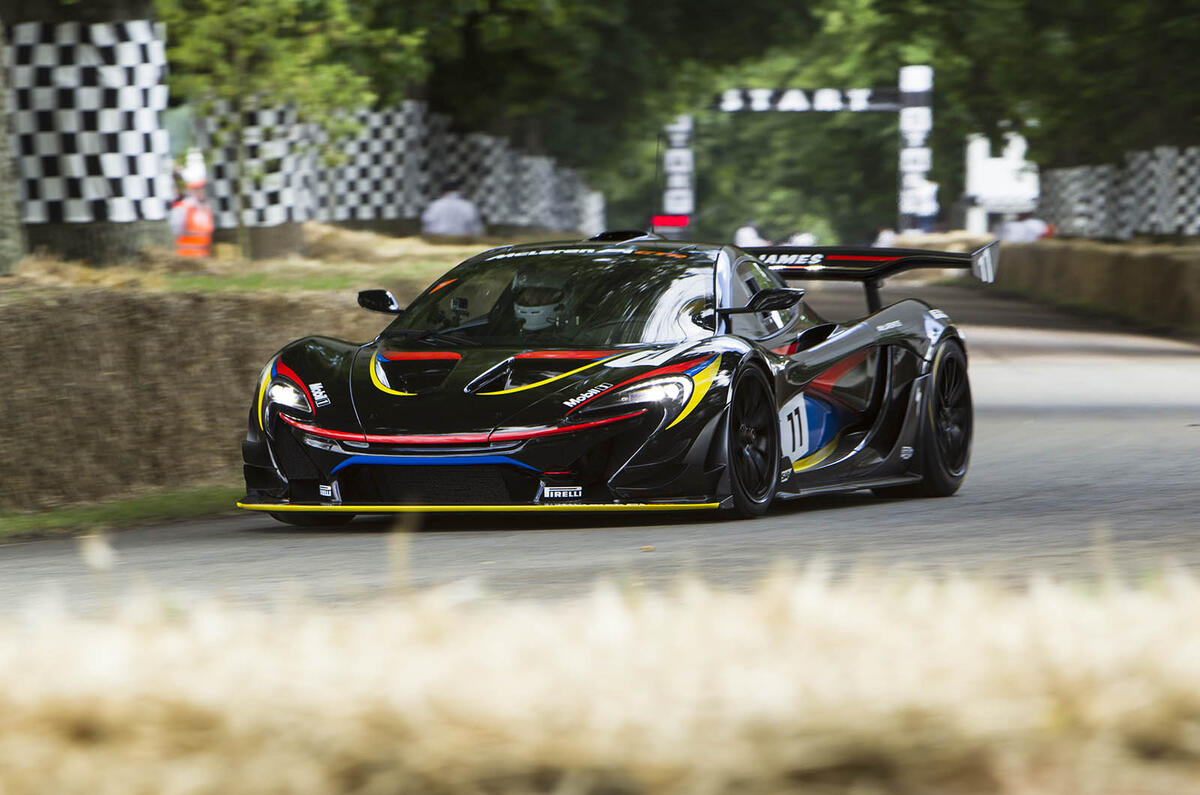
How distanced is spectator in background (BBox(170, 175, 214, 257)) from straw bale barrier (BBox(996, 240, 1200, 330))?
12522 millimetres

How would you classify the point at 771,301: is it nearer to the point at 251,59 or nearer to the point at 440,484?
the point at 440,484

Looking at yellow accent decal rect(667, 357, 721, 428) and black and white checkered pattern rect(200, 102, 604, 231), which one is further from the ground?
black and white checkered pattern rect(200, 102, 604, 231)

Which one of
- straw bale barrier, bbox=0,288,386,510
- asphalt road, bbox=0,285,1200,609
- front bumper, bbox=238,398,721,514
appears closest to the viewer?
asphalt road, bbox=0,285,1200,609

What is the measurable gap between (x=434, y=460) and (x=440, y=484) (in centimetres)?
11

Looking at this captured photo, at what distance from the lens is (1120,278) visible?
99.8ft

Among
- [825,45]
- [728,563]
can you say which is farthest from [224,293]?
[825,45]

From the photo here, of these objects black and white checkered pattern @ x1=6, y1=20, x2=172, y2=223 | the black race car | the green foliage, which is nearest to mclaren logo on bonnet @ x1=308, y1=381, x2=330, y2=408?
the black race car

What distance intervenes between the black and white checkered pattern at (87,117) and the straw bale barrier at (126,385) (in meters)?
2.90

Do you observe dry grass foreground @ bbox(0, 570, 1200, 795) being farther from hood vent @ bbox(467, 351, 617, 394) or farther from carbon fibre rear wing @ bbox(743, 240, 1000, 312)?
carbon fibre rear wing @ bbox(743, 240, 1000, 312)

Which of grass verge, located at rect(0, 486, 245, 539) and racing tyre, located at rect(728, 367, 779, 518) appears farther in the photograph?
grass verge, located at rect(0, 486, 245, 539)

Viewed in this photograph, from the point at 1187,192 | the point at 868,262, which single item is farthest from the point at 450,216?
the point at 1187,192

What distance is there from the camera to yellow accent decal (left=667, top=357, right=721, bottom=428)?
25.6 ft

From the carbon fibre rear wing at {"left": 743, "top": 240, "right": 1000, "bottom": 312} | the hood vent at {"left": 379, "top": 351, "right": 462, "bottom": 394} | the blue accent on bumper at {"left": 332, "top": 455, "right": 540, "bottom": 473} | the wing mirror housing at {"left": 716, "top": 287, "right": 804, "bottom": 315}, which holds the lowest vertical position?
the blue accent on bumper at {"left": 332, "top": 455, "right": 540, "bottom": 473}

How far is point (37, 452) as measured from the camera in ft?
29.7
